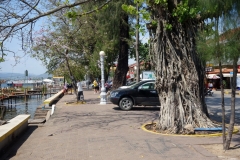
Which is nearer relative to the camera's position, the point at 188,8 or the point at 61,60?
the point at 188,8

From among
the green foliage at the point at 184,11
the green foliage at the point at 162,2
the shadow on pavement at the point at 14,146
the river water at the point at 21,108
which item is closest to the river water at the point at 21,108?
the river water at the point at 21,108

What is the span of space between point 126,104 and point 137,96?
68 cm

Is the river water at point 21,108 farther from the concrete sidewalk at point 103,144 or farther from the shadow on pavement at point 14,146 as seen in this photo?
the concrete sidewalk at point 103,144

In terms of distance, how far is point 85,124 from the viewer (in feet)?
36.0

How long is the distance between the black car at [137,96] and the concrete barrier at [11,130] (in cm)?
576

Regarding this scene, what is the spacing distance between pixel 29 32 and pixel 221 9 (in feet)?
22.8

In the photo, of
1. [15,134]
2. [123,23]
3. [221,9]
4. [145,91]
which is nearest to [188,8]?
[221,9]

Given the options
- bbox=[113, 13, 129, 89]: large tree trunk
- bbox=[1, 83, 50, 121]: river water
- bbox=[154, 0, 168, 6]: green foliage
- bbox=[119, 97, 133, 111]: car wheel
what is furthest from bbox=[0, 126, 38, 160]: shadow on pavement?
bbox=[113, 13, 129, 89]: large tree trunk

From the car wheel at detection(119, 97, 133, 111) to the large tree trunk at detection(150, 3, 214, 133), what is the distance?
5.84 meters

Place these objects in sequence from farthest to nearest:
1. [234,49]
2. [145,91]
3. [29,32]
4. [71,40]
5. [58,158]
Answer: [71,40] → [145,91] → [29,32] → [58,158] → [234,49]

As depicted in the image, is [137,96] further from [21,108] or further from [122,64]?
[21,108]

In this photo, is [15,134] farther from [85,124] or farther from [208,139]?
[208,139]

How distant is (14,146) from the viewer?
826 cm

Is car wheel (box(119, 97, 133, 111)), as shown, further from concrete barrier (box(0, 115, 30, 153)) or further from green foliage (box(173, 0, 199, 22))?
green foliage (box(173, 0, 199, 22))
